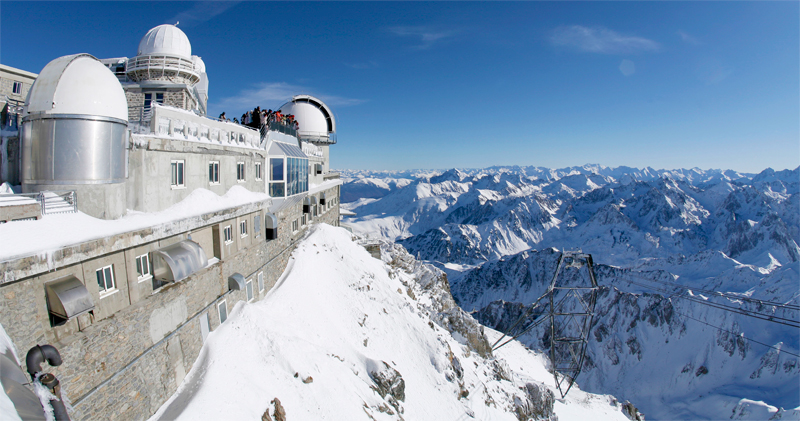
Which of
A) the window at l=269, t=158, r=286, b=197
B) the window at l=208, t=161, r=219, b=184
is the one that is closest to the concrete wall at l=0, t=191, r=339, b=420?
the window at l=208, t=161, r=219, b=184

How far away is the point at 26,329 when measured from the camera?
910 centimetres

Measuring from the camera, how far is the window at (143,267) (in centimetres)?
1275

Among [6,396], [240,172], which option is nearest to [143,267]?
[6,396]

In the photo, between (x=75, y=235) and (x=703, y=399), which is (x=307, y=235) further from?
(x=703, y=399)

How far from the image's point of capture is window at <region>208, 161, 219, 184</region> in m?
17.0

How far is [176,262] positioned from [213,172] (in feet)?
17.8

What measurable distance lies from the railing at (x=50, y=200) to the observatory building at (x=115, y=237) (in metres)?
0.04

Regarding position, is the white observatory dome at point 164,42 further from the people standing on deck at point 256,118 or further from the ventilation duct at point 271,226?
the ventilation duct at point 271,226

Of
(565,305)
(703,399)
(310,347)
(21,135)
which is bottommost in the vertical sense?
(703,399)

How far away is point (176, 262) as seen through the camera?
13.5m

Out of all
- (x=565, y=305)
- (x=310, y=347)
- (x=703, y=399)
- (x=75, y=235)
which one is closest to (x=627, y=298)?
(x=565, y=305)

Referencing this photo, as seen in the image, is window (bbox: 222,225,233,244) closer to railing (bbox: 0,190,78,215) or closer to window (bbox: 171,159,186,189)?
window (bbox: 171,159,186,189)

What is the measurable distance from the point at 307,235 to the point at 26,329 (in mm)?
22301

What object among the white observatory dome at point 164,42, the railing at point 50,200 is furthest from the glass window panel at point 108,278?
the white observatory dome at point 164,42
